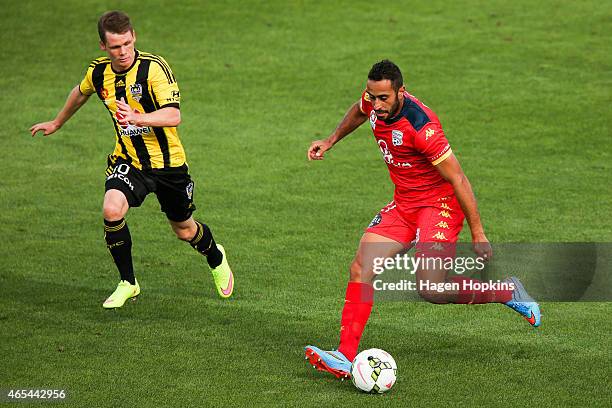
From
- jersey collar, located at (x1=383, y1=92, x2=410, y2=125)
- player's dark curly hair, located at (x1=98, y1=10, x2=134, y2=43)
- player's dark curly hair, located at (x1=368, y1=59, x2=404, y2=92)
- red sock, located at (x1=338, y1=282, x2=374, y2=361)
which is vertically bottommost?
red sock, located at (x1=338, y1=282, x2=374, y2=361)

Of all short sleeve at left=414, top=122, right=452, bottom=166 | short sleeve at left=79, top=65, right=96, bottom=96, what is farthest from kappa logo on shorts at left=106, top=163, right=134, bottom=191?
short sleeve at left=414, top=122, right=452, bottom=166

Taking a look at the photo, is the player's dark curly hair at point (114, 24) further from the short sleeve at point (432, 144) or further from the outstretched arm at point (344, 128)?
the short sleeve at point (432, 144)

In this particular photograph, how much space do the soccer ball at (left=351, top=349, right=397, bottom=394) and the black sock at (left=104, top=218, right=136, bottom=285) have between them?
2519mm

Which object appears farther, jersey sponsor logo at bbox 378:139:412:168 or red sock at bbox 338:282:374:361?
jersey sponsor logo at bbox 378:139:412:168

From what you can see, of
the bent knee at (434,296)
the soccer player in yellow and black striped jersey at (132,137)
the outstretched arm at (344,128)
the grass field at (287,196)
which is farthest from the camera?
the soccer player in yellow and black striped jersey at (132,137)

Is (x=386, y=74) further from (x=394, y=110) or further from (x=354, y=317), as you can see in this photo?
(x=354, y=317)

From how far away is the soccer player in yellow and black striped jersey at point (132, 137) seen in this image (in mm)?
9055

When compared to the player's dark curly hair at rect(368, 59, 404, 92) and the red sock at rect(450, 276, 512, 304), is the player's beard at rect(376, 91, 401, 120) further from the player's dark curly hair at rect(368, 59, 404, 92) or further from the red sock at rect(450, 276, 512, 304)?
the red sock at rect(450, 276, 512, 304)

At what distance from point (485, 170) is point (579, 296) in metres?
4.11

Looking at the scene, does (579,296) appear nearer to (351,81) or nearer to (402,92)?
(402,92)

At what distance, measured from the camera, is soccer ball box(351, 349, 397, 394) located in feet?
24.9

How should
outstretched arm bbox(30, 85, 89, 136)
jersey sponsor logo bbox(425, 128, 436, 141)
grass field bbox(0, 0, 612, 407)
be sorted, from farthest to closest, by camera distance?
1. outstretched arm bbox(30, 85, 89, 136)
2. grass field bbox(0, 0, 612, 407)
3. jersey sponsor logo bbox(425, 128, 436, 141)

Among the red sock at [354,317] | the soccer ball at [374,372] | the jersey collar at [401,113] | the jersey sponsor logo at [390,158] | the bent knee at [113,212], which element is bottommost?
the soccer ball at [374,372]

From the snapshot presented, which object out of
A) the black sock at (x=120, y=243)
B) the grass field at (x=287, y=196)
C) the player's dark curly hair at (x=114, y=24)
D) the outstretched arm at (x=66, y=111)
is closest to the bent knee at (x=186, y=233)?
the grass field at (x=287, y=196)
